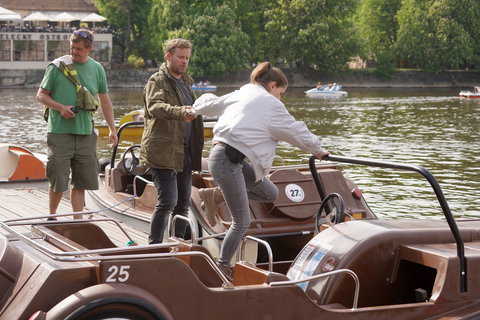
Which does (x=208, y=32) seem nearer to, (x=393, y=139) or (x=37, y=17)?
(x=37, y=17)

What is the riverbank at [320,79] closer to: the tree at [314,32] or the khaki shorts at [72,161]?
the tree at [314,32]

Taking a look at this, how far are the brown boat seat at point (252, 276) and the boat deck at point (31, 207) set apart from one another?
11.5 ft

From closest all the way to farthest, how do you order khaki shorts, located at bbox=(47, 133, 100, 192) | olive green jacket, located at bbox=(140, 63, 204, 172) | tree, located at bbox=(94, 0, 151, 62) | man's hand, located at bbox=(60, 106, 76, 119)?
olive green jacket, located at bbox=(140, 63, 204, 172) → man's hand, located at bbox=(60, 106, 76, 119) → khaki shorts, located at bbox=(47, 133, 100, 192) → tree, located at bbox=(94, 0, 151, 62)

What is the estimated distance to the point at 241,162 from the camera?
5.70m

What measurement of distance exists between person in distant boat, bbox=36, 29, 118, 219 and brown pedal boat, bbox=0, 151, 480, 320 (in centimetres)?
166

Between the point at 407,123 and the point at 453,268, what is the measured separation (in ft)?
107

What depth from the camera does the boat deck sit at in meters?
8.75

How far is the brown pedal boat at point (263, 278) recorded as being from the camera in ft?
13.5

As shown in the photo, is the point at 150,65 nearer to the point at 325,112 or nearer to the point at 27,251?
the point at 325,112

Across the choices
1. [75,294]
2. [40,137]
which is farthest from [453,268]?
[40,137]

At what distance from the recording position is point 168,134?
663 centimetres

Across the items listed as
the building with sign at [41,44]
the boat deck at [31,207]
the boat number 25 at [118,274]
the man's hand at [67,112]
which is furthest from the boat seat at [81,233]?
the building with sign at [41,44]

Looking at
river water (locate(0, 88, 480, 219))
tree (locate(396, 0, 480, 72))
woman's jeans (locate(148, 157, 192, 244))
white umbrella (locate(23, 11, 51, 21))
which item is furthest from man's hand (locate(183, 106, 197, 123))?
white umbrella (locate(23, 11, 51, 21))

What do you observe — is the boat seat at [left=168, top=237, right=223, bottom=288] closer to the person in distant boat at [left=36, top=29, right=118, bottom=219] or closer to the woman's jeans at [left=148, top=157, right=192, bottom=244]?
the woman's jeans at [left=148, top=157, right=192, bottom=244]
